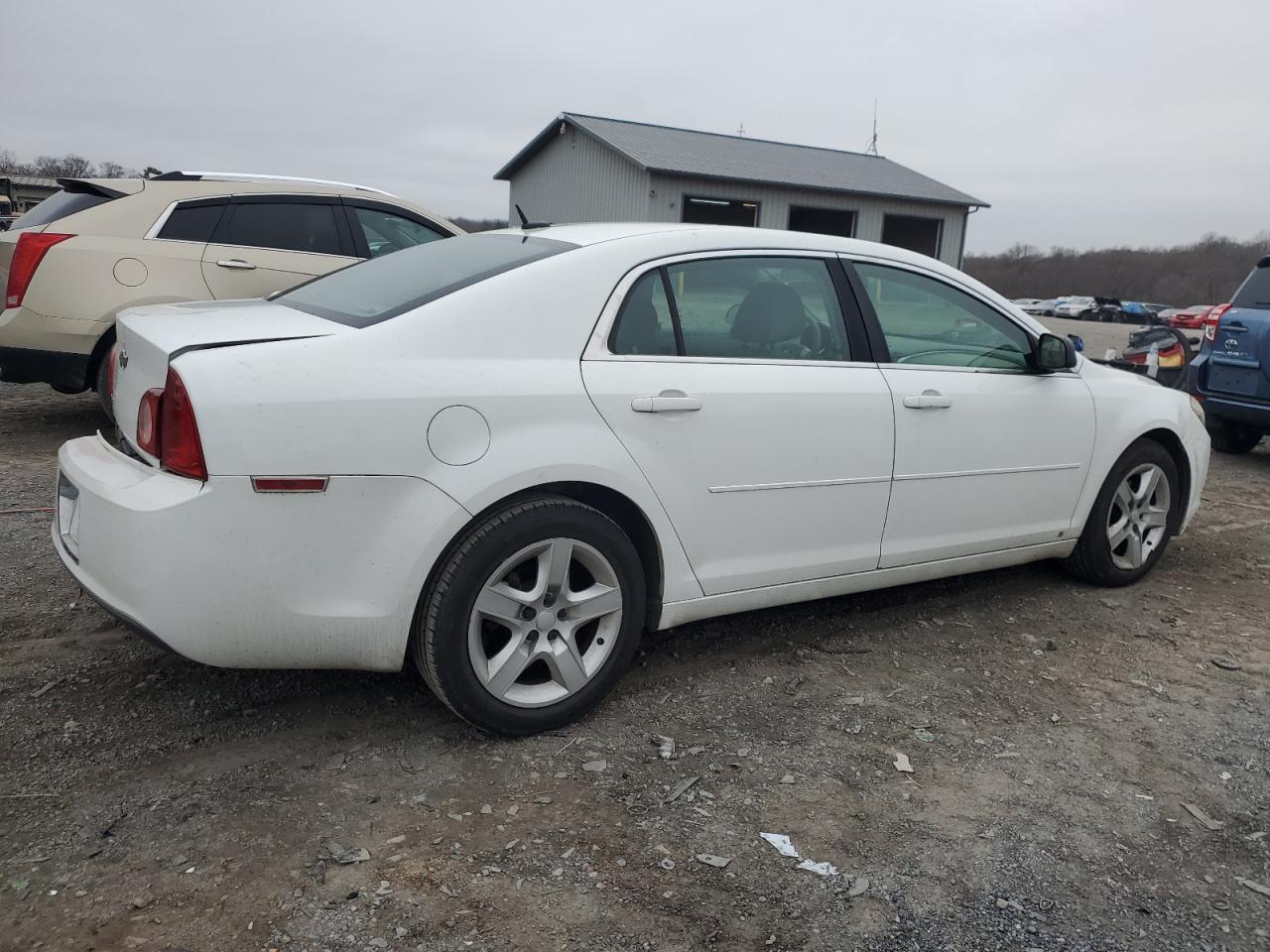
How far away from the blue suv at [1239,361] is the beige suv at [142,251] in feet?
22.0

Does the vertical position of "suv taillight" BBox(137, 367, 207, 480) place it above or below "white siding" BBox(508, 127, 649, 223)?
below

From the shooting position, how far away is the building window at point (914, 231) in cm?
2269

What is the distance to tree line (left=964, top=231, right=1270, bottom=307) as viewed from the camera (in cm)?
6462

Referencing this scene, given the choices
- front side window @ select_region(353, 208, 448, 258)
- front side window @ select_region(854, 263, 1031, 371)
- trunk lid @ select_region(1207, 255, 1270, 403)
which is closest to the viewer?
front side window @ select_region(854, 263, 1031, 371)

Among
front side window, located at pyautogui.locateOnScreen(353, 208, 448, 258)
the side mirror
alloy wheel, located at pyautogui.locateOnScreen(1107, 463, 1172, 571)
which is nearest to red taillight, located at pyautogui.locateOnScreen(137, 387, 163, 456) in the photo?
the side mirror

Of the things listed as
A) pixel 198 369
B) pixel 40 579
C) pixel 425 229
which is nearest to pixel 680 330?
pixel 198 369

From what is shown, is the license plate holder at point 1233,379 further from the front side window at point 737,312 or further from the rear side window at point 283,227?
the rear side window at point 283,227

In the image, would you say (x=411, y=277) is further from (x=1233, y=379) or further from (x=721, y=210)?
(x=721, y=210)

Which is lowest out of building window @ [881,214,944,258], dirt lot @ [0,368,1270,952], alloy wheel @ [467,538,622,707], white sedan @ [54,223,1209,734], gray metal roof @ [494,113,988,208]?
dirt lot @ [0,368,1270,952]

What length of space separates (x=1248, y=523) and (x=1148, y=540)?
1918 mm

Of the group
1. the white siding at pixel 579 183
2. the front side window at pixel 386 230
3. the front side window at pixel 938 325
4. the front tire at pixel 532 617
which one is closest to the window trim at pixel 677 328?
the front side window at pixel 938 325

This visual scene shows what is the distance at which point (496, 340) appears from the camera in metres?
2.92

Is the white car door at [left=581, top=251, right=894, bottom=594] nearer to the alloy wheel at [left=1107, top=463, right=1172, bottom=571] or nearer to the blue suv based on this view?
the alloy wheel at [left=1107, top=463, right=1172, bottom=571]

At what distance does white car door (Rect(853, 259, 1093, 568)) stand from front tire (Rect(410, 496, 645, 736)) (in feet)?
4.04
